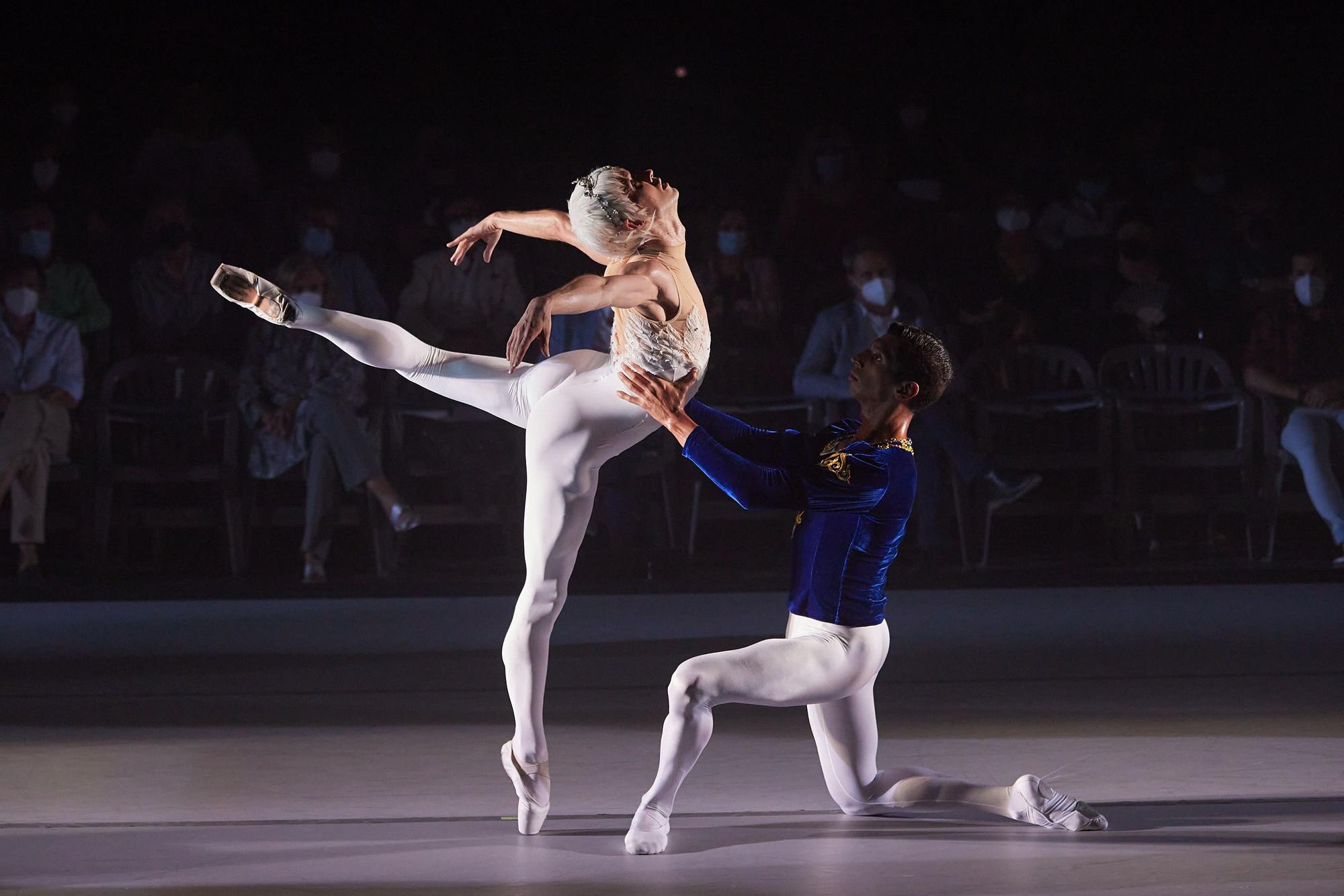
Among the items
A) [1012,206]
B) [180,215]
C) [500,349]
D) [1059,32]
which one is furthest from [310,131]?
[1059,32]

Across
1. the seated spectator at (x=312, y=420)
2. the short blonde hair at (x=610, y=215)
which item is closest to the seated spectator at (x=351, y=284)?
the seated spectator at (x=312, y=420)

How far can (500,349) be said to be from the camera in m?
7.52

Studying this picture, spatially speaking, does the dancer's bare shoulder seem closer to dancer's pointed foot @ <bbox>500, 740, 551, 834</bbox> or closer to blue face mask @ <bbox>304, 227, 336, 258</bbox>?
dancer's pointed foot @ <bbox>500, 740, 551, 834</bbox>

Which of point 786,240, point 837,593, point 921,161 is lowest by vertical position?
point 837,593

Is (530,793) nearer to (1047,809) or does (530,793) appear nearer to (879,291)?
(1047,809)

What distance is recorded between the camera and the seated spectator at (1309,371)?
24.2ft

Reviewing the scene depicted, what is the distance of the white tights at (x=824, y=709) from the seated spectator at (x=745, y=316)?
13.6ft

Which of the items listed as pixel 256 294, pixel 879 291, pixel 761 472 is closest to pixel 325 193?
pixel 879 291

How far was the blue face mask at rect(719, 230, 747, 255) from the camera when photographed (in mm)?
7941

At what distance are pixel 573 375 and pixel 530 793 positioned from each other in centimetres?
80

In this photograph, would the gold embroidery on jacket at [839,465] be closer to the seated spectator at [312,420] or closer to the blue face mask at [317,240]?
the seated spectator at [312,420]

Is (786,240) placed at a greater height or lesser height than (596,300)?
greater

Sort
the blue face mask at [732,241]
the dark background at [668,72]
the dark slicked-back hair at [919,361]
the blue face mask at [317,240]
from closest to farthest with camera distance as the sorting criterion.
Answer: the dark slicked-back hair at [919,361] < the blue face mask at [317,240] < the blue face mask at [732,241] < the dark background at [668,72]

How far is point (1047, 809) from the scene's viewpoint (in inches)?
130
